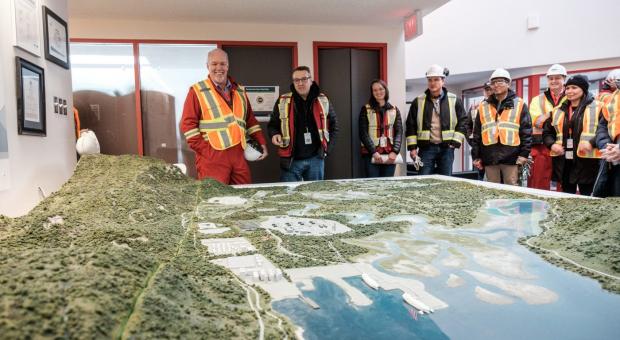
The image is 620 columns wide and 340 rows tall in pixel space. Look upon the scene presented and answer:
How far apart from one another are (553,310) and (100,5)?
4346mm

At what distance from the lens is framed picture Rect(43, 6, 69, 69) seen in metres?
2.46

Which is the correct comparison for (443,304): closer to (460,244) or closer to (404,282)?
(404,282)

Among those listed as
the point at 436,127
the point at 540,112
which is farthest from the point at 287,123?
the point at 540,112

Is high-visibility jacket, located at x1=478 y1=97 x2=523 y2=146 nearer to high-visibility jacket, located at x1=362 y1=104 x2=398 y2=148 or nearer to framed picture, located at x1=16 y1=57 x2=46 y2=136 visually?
high-visibility jacket, located at x1=362 y1=104 x2=398 y2=148

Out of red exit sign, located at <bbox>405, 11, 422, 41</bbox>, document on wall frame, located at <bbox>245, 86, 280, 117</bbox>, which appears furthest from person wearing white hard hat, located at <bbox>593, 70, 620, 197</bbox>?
document on wall frame, located at <bbox>245, 86, 280, 117</bbox>

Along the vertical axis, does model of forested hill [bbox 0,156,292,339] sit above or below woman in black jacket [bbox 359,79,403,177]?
below

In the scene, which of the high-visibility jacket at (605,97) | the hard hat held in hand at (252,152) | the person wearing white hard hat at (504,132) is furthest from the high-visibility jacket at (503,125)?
the hard hat held in hand at (252,152)

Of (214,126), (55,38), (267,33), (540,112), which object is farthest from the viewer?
(267,33)

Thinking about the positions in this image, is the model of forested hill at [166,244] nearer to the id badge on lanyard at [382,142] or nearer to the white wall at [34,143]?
the white wall at [34,143]

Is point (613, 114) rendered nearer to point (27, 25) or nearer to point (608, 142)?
point (608, 142)

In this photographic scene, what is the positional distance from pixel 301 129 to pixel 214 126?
898mm

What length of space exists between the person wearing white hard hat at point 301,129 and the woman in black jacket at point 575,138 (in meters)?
2.08

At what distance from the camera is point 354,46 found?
5.00 m

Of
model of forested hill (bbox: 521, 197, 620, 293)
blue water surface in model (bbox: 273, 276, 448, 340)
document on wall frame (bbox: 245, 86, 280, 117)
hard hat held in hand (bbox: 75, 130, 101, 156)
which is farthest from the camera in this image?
document on wall frame (bbox: 245, 86, 280, 117)
